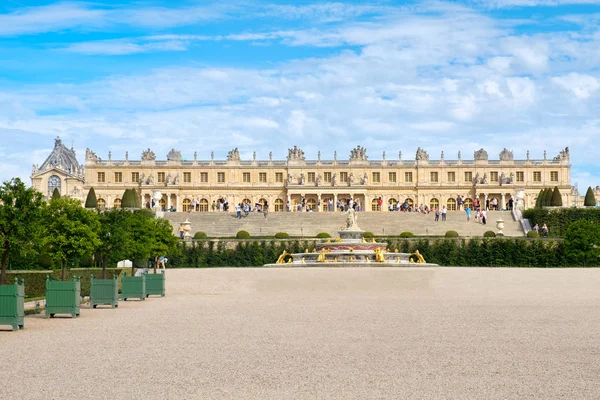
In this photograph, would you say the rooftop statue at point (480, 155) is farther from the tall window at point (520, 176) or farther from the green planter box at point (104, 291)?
the green planter box at point (104, 291)

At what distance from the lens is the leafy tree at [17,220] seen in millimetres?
16016

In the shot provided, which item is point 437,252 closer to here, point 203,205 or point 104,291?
point 104,291

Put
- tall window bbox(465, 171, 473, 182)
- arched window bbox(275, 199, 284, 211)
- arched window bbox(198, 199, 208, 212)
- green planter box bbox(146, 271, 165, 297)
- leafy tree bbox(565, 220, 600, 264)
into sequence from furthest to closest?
1. arched window bbox(275, 199, 284, 211)
2. arched window bbox(198, 199, 208, 212)
3. tall window bbox(465, 171, 473, 182)
4. leafy tree bbox(565, 220, 600, 264)
5. green planter box bbox(146, 271, 165, 297)

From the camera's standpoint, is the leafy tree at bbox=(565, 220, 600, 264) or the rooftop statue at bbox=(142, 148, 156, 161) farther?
the rooftop statue at bbox=(142, 148, 156, 161)

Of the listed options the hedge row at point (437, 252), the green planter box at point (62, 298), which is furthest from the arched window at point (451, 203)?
the green planter box at point (62, 298)

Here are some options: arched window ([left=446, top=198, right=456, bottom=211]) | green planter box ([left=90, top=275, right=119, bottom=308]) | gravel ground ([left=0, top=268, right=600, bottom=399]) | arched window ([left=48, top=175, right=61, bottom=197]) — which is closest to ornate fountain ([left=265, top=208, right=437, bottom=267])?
gravel ground ([left=0, top=268, right=600, bottom=399])

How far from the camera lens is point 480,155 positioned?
7681cm

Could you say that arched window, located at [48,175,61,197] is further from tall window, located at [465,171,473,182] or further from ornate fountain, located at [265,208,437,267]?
ornate fountain, located at [265,208,437,267]

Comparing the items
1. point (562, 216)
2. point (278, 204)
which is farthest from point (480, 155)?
point (562, 216)

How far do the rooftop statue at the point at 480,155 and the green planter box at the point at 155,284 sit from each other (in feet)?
197

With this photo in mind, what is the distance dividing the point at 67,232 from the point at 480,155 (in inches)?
2411

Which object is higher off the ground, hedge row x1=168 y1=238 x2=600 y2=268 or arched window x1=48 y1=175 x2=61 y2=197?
arched window x1=48 y1=175 x2=61 y2=197

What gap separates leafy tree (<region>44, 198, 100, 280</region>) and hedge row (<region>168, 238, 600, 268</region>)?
14031 millimetres

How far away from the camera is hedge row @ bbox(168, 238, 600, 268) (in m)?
34.9
